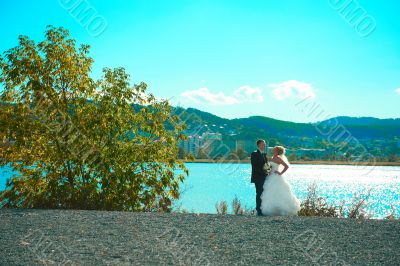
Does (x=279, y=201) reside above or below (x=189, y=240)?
above

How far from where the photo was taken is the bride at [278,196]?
11961 millimetres

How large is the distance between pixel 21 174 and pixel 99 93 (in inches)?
132

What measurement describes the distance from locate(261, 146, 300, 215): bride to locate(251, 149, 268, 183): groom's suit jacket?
0.21 m

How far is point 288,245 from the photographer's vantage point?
24.9 feet

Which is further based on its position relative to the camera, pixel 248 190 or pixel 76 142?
pixel 248 190

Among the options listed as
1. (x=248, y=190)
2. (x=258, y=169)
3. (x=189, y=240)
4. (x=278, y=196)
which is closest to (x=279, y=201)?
(x=278, y=196)

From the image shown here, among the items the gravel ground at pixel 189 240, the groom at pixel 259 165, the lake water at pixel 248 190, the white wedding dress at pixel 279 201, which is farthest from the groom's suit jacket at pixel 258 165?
the gravel ground at pixel 189 240

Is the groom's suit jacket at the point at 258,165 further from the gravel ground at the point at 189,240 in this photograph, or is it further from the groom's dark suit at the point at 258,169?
the gravel ground at the point at 189,240

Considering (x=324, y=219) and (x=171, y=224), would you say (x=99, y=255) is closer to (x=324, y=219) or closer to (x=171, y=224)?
(x=171, y=224)

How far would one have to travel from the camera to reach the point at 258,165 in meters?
12.4

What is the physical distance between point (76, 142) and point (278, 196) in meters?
6.02

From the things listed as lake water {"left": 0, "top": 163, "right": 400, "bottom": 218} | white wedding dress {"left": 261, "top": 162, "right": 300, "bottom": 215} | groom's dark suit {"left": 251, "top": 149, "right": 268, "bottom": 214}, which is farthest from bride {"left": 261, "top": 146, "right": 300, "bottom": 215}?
lake water {"left": 0, "top": 163, "right": 400, "bottom": 218}

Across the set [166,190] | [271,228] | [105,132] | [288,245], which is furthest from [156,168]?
[288,245]

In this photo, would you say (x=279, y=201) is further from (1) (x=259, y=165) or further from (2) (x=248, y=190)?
(2) (x=248, y=190)
